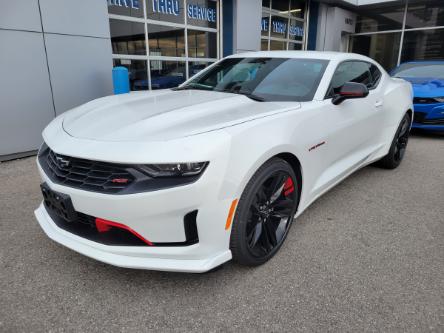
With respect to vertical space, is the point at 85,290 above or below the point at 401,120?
below

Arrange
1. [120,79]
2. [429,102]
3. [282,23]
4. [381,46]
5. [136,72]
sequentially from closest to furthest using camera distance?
[120,79] < [429,102] < [136,72] < [282,23] < [381,46]

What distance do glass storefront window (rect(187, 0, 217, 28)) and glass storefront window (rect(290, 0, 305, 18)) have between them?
421cm

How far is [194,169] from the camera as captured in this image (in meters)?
1.76

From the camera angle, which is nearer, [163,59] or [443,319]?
[443,319]

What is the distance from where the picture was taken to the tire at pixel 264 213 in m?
2.00

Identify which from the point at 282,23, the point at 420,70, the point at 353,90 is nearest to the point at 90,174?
the point at 353,90

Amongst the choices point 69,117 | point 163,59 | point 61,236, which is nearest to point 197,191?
point 61,236

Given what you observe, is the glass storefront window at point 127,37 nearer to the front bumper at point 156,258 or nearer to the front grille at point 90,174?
the front grille at point 90,174

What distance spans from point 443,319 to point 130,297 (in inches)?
69.8

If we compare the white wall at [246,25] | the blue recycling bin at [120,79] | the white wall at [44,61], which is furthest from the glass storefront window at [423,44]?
the white wall at [44,61]

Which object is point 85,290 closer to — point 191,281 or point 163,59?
point 191,281

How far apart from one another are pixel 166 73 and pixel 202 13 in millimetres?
2072

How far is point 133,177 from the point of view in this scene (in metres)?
1.76

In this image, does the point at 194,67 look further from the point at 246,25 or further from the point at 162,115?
the point at 162,115
